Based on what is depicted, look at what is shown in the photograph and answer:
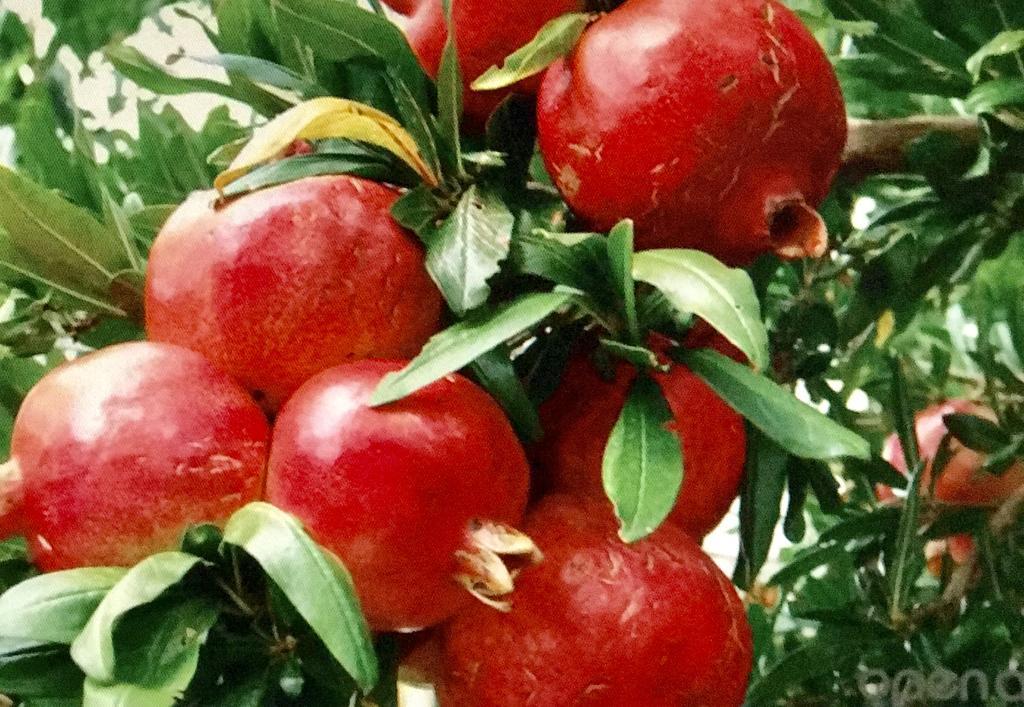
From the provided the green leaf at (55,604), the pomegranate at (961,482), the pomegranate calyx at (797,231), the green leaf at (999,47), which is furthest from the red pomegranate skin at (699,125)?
the pomegranate at (961,482)

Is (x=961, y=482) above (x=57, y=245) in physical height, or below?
below

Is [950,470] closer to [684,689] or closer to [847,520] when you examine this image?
[847,520]

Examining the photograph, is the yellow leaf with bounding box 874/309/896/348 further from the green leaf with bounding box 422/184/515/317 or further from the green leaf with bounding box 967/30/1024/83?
the green leaf with bounding box 422/184/515/317

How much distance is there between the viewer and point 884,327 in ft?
2.34

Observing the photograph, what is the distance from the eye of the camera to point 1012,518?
628 mm

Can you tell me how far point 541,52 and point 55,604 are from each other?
241 mm

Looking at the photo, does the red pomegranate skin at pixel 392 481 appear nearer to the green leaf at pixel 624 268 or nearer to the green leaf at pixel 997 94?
the green leaf at pixel 624 268

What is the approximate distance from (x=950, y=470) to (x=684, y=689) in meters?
0.41

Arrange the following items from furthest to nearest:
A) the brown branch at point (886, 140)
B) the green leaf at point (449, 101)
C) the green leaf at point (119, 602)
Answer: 1. the brown branch at point (886, 140)
2. the green leaf at point (449, 101)
3. the green leaf at point (119, 602)

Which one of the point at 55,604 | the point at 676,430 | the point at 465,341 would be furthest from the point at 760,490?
the point at 55,604

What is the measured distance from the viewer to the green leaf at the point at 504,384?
40 centimetres

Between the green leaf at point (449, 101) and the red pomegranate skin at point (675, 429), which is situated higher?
the green leaf at point (449, 101)

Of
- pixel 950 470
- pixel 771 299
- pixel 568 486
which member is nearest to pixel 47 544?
pixel 568 486

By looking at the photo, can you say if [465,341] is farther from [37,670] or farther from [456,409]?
[37,670]
